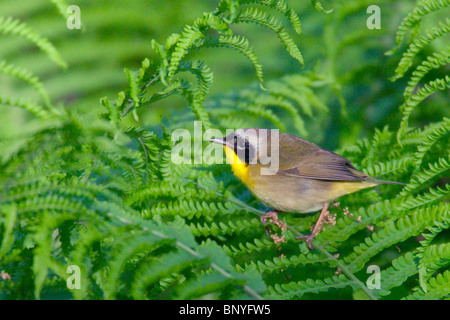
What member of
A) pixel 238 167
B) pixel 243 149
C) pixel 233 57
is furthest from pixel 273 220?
pixel 233 57

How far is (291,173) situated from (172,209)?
1056mm

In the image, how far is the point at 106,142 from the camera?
5.91 ft

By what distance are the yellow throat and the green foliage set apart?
0.09 meters

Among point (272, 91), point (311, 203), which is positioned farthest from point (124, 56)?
point (311, 203)

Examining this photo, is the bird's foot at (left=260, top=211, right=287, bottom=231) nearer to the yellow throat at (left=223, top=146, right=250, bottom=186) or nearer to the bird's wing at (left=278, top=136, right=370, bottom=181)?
the yellow throat at (left=223, top=146, right=250, bottom=186)

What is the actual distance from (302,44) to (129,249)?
288 cm

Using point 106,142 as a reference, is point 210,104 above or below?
above

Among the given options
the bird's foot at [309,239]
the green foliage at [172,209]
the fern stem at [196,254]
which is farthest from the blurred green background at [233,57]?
the fern stem at [196,254]

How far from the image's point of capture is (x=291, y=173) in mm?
2998

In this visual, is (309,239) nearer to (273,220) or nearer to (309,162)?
(273,220)

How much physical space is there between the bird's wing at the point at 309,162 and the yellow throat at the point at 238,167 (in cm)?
31

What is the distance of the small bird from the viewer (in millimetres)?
2744
